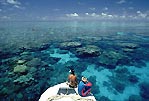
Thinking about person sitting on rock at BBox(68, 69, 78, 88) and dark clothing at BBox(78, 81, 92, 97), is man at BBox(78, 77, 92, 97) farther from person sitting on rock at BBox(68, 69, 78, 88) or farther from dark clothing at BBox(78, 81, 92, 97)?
person sitting on rock at BBox(68, 69, 78, 88)

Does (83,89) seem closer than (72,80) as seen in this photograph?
Yes

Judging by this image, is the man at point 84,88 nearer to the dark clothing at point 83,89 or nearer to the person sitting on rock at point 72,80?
the dark clothing at point 83,89

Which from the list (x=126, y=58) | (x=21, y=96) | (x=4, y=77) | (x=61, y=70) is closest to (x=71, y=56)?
(x=61, y=70)

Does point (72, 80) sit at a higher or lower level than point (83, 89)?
higher

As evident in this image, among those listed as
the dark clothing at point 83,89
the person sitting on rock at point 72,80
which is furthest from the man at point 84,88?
the person sitting on rock at point 72,80

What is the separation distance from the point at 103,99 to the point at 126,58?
1487 centimetres

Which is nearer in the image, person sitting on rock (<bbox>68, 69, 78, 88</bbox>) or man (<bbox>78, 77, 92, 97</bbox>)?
man (<bbox>78, 77, 92, 97</bbox>)

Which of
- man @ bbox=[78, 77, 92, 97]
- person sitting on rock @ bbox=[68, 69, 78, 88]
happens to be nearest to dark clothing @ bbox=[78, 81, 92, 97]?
man @ bbox=[78, 77, 92, 97]

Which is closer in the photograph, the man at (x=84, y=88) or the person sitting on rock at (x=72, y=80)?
the man at (x=84, y=88)

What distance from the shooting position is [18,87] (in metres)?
17.5

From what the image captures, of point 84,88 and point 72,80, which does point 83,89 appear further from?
point 72,80

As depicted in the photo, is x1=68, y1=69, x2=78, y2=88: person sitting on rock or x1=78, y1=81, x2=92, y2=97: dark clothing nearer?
x1=78, y1=81, x2=92, y2=97: dark clothing

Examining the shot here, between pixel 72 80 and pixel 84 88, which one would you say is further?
pixel 72 80

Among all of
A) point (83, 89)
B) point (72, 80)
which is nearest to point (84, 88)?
point (83, 89)
